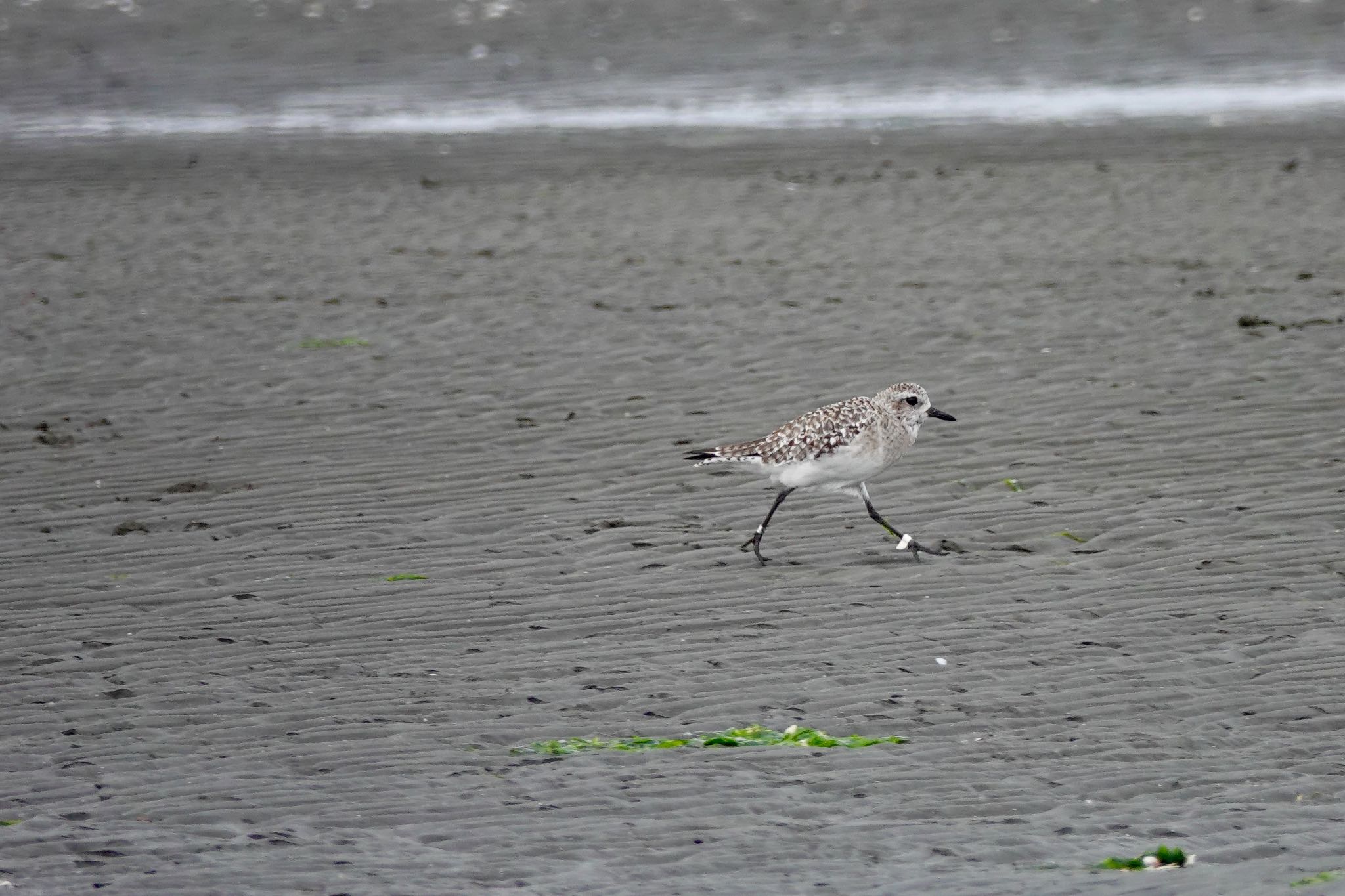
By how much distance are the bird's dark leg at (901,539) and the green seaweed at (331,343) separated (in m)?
6.34

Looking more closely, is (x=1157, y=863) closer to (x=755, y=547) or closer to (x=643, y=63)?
(x=755, y=547)

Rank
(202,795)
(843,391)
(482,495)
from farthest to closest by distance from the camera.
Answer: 1. (843,391)
2. (482,495)
3. (202,795)

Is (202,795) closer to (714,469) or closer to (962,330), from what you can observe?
(714,469)

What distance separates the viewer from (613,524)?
33.1ft

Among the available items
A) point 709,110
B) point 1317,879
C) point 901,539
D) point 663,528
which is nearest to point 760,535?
point 901,539

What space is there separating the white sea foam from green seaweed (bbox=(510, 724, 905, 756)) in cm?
2098

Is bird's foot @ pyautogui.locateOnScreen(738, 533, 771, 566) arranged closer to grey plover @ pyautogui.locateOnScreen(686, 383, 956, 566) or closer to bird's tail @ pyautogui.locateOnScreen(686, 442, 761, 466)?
grey plover @ pyautogui.locateOnScreen(686, 383, 956, 566)

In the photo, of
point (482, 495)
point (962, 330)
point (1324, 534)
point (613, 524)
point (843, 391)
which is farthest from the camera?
point (962, 330)

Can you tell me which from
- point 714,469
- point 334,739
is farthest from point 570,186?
point 334,739

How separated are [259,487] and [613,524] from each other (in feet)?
8.11

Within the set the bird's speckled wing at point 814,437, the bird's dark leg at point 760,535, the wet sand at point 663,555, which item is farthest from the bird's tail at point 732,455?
the wet sand at point 663,555

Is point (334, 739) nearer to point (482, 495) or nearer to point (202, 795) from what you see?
point (202, 795)

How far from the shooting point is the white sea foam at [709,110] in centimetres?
2742

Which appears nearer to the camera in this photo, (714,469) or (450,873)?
(450,873)
